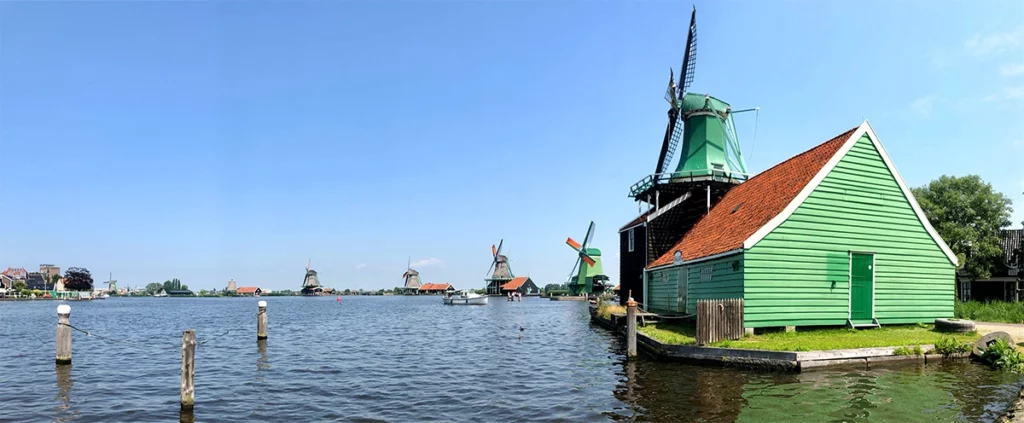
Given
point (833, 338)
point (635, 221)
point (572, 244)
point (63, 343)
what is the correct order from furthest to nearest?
point (572, 244), point (635, 221), point (63, 343), point (833, 338)

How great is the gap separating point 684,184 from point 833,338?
58.5 ft

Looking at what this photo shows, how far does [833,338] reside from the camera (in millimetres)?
18297

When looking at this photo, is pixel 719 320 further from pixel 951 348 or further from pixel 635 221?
pixel 635 221

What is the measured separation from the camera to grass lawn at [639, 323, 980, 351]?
1706cm

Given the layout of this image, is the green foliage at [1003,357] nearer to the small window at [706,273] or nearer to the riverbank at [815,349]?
the riverbank at [815,349]

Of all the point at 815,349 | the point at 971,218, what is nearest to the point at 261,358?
the point at 815,349

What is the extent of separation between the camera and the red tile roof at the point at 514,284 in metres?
162

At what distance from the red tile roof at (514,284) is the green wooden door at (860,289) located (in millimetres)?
142316

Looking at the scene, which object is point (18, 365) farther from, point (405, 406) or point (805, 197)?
point (805, 197)

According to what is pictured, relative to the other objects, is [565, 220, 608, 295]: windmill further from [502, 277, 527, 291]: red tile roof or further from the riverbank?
the riverbank

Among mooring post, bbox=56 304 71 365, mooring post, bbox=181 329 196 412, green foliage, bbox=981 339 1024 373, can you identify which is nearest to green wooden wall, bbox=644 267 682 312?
green foliage, bbox=981 339 1024 373

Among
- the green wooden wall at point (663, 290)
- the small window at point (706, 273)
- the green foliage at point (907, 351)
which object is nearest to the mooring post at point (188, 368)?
the small window at point (706, 273)

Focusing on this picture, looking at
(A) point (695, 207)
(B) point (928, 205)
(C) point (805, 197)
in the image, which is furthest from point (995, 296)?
(C) point (805, 197)

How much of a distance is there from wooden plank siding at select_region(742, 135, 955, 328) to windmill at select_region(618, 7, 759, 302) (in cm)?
1237
